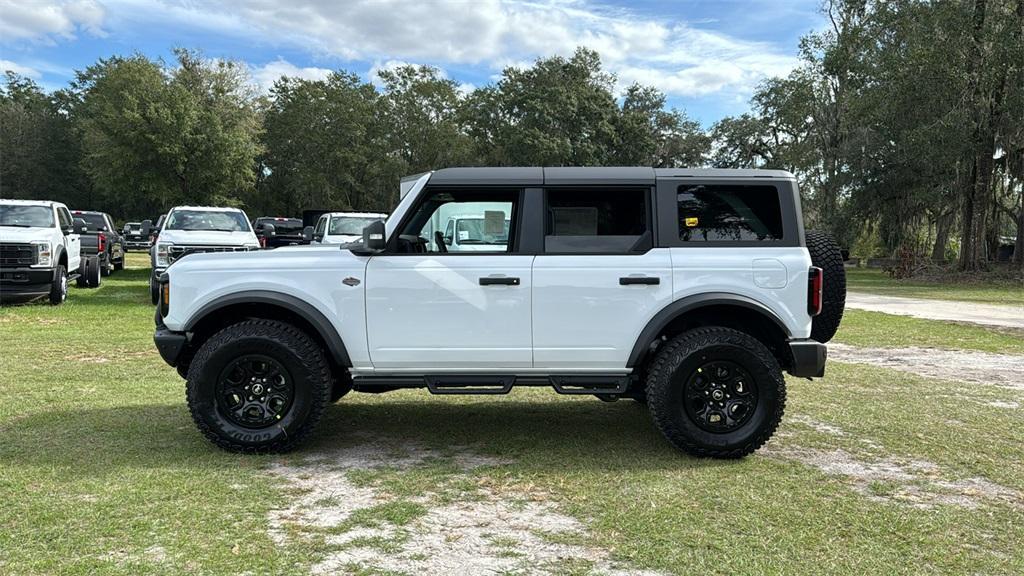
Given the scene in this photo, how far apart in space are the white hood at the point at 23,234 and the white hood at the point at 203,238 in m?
1.84

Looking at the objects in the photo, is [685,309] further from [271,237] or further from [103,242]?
[103,242]

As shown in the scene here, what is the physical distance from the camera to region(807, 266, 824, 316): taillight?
490 cm

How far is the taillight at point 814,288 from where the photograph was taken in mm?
4898

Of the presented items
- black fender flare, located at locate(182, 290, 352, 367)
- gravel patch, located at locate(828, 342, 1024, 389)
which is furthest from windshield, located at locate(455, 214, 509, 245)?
gravel patch, located at locate(828, 342, 1024, 389)

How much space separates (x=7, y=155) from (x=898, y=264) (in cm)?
5936

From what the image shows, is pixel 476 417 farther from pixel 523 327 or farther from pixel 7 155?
pixel 7 155

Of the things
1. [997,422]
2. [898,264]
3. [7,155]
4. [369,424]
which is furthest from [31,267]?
[7,155]

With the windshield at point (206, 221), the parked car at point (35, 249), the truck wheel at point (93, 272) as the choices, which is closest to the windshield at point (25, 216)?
the parked car at point (35, 249)

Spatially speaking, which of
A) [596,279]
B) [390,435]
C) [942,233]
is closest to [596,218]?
[596,279]

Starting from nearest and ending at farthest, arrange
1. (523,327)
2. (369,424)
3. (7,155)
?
1. (523,327)
2. (369,424)
3. (7,155)

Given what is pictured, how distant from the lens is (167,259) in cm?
1417

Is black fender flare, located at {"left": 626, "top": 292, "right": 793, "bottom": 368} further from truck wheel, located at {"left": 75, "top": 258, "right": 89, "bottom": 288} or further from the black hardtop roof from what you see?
truck wheel, located at {"left": 75, "top": 258, "right": 89, "bottom": 288}

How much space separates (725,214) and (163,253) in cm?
1209

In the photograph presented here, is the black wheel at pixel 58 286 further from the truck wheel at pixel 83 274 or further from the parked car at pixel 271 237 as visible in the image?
the parked car at pixel 271 237
